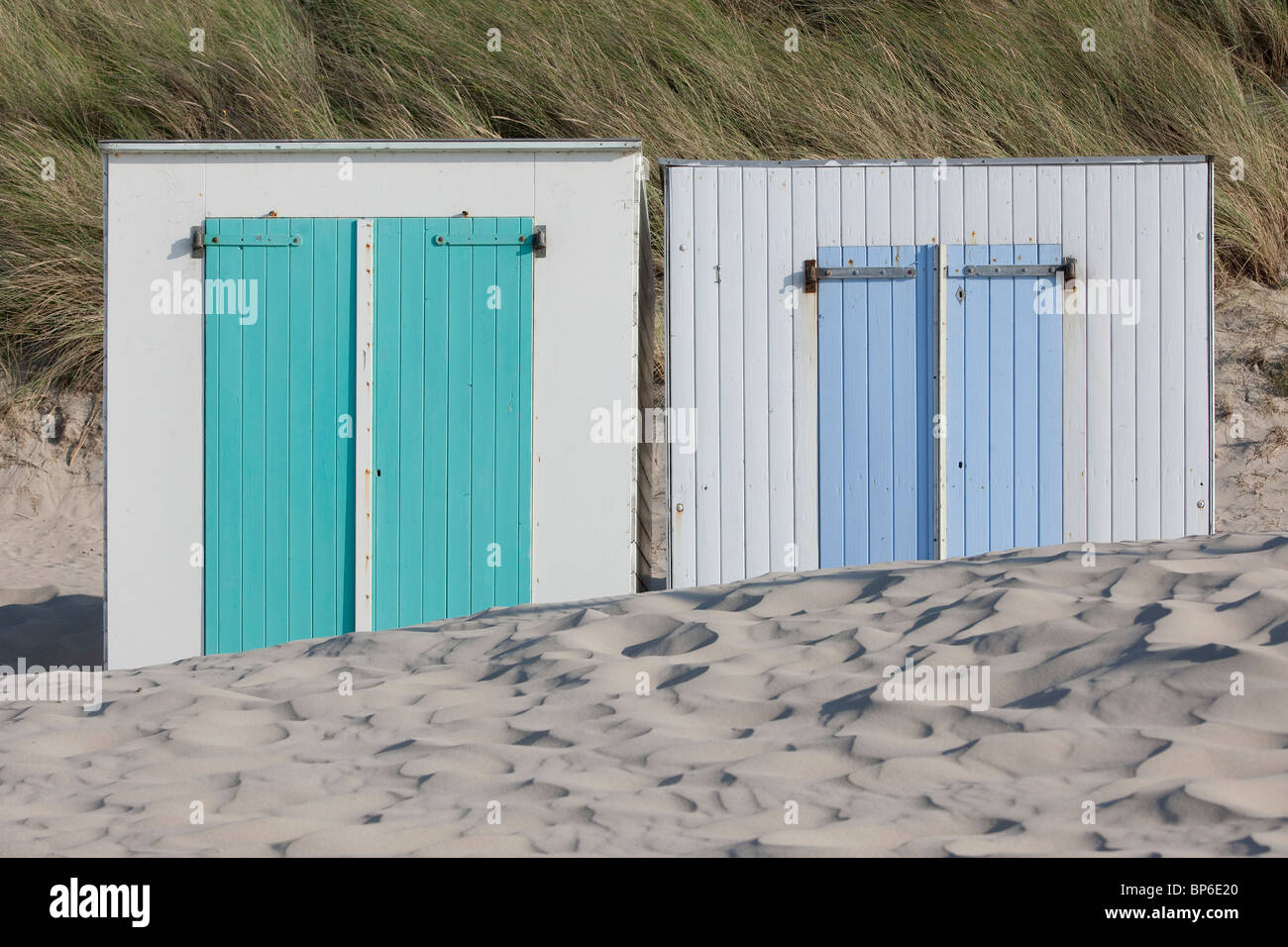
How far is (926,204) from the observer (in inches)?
263

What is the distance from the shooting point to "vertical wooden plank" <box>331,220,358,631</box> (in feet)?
20.9

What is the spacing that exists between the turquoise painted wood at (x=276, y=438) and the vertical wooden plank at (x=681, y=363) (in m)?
1.62

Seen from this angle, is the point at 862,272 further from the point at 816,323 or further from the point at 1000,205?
the point at 1000,205

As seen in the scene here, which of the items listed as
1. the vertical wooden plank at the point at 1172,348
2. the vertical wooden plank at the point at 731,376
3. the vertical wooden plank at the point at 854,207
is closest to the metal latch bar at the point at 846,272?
the vertical wooden plank at the point at 854,207

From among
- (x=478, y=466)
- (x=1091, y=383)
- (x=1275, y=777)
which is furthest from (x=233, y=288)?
(x=1275, y=777)

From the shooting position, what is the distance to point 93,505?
34.2 ft

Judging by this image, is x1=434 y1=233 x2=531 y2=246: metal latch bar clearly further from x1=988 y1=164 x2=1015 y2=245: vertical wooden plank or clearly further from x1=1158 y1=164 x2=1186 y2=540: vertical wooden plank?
x1=1158 y1=164 x2=1186 y2=540: vertical wooden plank

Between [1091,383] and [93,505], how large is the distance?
25.9 ft

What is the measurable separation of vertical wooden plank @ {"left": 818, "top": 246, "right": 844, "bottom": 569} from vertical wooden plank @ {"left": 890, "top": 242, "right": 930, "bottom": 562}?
0.82 feet

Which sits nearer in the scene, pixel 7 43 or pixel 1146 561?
pixel 1146 561

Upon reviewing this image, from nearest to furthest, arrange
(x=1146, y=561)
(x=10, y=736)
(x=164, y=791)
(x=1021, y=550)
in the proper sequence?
1. (x=164, y=791)
2. (x=10, y=736)
3. (x=1146, y=561)
4. (x=1021, y=550)

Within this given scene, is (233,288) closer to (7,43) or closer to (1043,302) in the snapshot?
(1043,302)

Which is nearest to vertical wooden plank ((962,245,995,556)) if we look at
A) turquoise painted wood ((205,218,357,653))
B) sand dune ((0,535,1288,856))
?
sand dune ((0,535,1288,856))

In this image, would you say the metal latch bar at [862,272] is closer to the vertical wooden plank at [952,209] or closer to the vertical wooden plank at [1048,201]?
the vertical wooden plank at [952,209]
